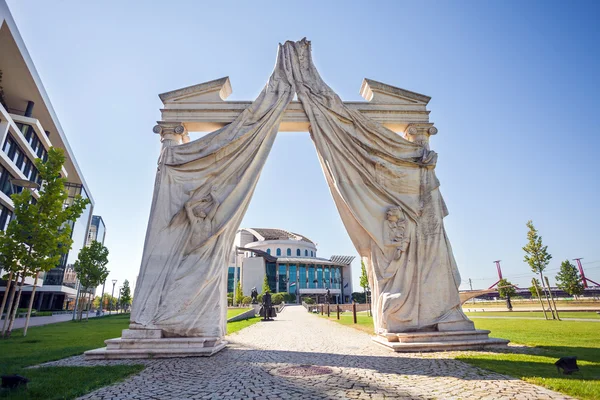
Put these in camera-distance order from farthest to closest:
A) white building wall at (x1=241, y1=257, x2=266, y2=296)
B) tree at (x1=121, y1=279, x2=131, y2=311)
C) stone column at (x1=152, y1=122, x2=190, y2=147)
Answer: white building wall at (x1=241, y1=257, x2=266, y2=296), tree at (x1=121, y1=279, x2=131, y2=311), stone column at (x1=152, y1=122, x2=190, y2=147)

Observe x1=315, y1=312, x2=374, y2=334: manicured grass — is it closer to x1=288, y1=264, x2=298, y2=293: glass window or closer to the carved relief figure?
the carved relief figure

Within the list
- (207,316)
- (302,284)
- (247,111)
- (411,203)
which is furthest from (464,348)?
(302,284)

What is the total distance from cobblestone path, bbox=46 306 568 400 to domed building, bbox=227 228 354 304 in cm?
6305

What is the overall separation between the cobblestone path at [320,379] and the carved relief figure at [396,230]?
3040mm

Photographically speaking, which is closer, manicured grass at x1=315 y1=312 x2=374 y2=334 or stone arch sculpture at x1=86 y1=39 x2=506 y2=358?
stone arch sculpture at x1=86 y1=39 x2=506 y2=358

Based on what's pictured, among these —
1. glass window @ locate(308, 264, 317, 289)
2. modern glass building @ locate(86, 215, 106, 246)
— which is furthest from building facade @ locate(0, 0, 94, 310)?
glass window @ locate(308, 264, 317, 289)

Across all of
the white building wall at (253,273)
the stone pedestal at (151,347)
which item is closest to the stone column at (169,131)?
the stone pedestal at (151,347)

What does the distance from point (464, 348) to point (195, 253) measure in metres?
8.01

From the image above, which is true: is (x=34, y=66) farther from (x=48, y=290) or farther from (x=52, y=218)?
(x=48, y=290)

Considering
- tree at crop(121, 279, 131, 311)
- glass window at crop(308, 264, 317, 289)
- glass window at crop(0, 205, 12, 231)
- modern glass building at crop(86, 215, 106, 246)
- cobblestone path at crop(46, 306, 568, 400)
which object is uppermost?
modern glass building at crop(86, 215, 106, 246)

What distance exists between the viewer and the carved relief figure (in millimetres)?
9688

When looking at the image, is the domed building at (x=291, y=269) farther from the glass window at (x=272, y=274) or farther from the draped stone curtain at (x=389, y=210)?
the draped stone curtain at (x=389, y=210)

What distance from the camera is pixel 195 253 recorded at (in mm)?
9344

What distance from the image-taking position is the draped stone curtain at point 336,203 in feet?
29.6
